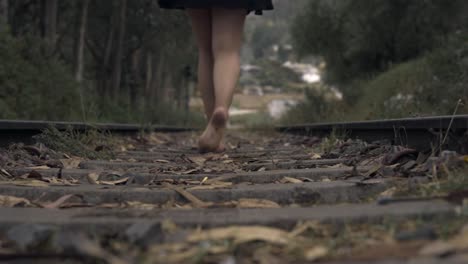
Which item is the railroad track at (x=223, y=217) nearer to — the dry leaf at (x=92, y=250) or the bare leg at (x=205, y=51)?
the dry leaf at (x=92, y=250)

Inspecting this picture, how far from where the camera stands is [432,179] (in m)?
2.56

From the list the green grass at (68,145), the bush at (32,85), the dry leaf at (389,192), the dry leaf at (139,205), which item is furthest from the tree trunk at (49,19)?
the dry leaf at (389,192)

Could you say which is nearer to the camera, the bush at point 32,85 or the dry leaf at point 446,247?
the dry leaf at point 446,247

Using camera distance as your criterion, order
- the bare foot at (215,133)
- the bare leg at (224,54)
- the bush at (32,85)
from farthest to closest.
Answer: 1. the bush at (32,85)
2. the bare leg at (224,54)
3. the bare foot at (215,133)

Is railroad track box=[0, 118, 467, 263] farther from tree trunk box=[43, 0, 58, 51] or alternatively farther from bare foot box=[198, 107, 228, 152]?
tree trunk box=[43, 0, 58, 51]

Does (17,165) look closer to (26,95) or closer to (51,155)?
(51,155)

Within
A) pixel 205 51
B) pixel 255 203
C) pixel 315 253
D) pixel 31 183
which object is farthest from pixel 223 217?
pixel 205 51

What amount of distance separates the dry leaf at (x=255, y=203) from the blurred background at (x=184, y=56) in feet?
13.0

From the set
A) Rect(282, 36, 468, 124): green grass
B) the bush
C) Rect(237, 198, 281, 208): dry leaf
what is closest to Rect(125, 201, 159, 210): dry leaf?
Rect(237, 198, 281, 208): dry leaf

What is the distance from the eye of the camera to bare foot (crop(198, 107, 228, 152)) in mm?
4512

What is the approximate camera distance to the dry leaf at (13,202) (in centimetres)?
249

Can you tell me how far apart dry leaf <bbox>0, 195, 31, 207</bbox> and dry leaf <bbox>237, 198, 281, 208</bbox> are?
2.78 ft

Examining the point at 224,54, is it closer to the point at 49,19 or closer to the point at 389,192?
the point at 389,192

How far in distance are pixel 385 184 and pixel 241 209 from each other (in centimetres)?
67
